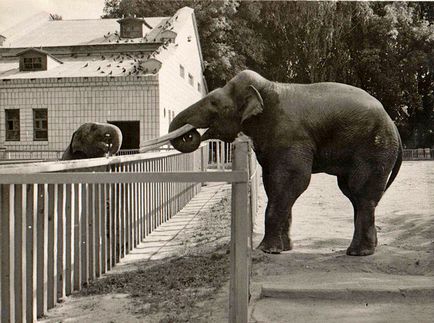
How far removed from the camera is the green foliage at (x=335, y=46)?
88.2ft

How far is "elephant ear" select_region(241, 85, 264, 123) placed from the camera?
220 inches

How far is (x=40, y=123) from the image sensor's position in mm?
18141

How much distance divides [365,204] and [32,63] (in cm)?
1542

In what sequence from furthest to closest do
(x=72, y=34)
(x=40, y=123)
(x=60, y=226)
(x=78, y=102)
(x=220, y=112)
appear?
(x=72, y=34) < (x=40, y=123) < (x=78, y=102) < (x=220, y=112) < (x=60, y=226)

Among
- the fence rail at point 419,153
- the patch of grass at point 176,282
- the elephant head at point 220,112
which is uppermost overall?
the elephant head at point 220,112

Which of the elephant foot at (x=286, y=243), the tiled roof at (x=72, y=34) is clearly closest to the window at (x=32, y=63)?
the tiled roof at (x=72, y=34)

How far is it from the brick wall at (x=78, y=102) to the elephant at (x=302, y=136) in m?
11.5

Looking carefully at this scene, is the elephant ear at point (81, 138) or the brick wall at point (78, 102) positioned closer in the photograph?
the elephant ear at point (81, 138)

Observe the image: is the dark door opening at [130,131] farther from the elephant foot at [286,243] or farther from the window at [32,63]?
the elephant foot at [286,243]

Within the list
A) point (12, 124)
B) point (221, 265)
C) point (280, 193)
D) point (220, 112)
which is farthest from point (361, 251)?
point (12, 124)

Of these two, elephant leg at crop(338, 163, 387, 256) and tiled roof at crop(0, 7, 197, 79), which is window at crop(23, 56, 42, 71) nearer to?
tiled roof at crop(0, 7, 197, 79)

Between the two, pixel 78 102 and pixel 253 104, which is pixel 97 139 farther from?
pixel 78 102

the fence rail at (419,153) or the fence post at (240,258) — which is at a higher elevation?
the fence rail at (419,153)

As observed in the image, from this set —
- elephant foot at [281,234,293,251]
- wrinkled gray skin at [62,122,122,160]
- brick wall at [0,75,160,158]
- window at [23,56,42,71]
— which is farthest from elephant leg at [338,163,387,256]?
window at [23,56,42,71]
